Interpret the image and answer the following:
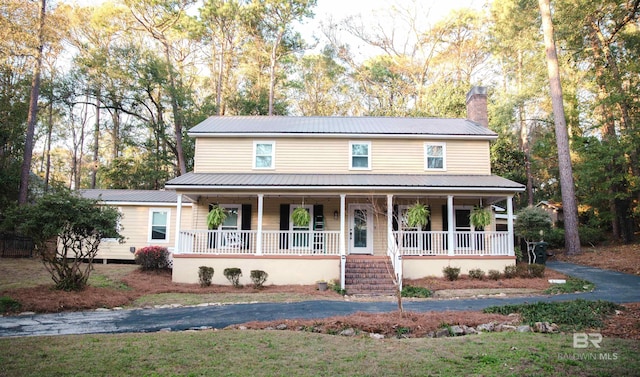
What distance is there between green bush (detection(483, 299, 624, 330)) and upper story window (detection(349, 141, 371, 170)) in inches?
376

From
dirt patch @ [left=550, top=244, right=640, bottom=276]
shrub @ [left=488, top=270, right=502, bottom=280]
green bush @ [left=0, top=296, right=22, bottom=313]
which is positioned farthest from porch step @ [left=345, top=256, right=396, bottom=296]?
dirt patch @ [left=550, top=244, right=640, bottom=276]

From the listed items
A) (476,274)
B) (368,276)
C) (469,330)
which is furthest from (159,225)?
(469,330)

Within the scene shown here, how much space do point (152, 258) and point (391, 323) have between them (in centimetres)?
1233

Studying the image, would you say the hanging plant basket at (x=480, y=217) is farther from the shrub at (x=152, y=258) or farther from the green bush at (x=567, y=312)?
the shrub at (x=152, y=258)

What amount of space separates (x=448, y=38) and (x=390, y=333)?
29.1 m

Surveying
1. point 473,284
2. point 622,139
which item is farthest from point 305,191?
point 622,139

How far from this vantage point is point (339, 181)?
15766mm

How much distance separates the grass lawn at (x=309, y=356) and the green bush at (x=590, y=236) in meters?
21.0

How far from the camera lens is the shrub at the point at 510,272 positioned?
48.8ft

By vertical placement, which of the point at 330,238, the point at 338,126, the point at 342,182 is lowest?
the point at 330,238

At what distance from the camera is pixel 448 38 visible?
31.3 m

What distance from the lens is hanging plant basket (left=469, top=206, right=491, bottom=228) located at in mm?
15586

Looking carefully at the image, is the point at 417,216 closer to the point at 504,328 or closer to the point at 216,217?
the point at 216,217

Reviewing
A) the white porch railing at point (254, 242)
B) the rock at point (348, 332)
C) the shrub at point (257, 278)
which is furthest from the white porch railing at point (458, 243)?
the rock at point (348, 332)
